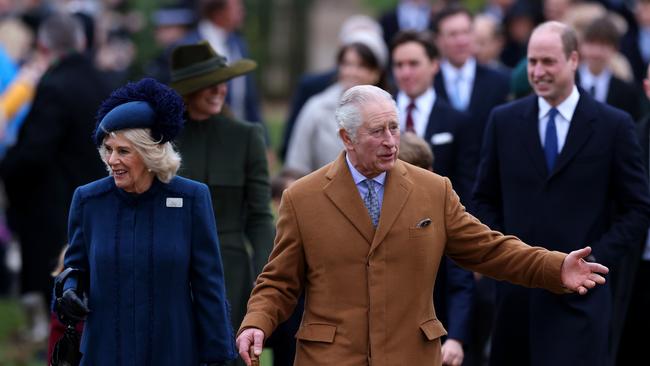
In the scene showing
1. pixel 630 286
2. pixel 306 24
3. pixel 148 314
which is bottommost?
pixel 306 24

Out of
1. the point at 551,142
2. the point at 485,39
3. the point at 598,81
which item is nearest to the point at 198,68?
the point at 551,142

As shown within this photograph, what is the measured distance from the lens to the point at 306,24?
2612 cm

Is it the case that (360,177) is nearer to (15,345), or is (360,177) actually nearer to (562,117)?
(562,117)

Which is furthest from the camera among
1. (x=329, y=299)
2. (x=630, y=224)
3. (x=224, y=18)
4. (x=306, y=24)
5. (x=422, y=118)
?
(x=306, y=24)

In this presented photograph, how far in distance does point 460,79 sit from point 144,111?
18.1ft

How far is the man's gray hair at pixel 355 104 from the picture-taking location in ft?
20.5

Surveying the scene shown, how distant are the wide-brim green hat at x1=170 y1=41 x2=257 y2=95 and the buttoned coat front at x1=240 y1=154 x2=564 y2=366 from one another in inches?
64.3

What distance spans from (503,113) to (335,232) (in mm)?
2001

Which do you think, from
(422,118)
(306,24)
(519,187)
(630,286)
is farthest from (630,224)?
(306,24)

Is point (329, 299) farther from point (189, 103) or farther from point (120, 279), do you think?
point (189, 103)

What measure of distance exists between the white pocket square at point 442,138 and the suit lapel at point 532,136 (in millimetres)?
947

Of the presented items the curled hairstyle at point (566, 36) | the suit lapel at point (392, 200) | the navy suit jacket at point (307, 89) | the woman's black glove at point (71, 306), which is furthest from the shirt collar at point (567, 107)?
the navy suit jacket at point (307, 89)

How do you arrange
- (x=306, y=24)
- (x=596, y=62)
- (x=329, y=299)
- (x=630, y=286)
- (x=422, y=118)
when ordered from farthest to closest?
(x=306, y=24) → (x=596, y=62) → (x=422, y=118) → (x=630, y=286) → (x=329, y=299)

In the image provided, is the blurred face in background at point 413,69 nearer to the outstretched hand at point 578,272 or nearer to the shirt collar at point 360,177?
the shirt collar at point 360,177
